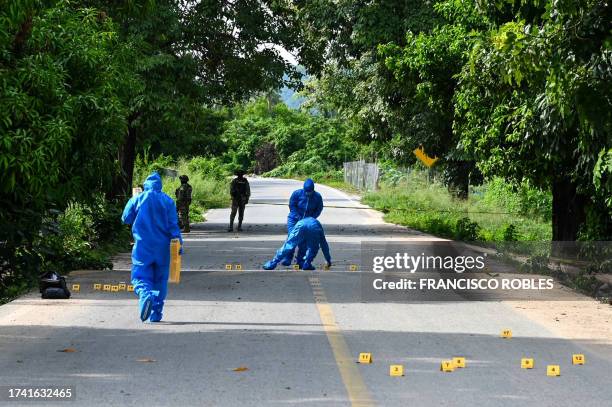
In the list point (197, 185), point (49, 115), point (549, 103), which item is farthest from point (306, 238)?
point (197, 185)

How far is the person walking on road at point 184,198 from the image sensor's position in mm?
28766

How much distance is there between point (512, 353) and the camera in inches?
389

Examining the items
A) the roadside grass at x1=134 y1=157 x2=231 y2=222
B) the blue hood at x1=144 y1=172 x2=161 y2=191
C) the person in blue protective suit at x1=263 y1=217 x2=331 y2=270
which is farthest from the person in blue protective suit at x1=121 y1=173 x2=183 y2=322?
the roadside grass at x1=134 y1=157 x2=231 y2=222

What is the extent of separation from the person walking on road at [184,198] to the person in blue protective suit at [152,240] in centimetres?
1622

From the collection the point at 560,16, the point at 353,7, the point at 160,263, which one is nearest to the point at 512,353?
the point at 560,16

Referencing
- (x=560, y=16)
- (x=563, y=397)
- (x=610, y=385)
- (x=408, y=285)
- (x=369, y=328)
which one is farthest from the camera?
(x=408, y=285)

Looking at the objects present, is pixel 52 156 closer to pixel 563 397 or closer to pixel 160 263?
pixel 160 263

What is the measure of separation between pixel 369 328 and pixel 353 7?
19.5m

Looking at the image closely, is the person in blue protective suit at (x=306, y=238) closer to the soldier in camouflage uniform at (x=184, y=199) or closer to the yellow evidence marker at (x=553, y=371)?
the yellow evidence marker at (x=553, y=371)

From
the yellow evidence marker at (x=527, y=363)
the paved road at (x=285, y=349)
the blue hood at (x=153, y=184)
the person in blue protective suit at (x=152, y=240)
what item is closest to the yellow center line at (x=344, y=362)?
the paved road at (x=285, y=349)

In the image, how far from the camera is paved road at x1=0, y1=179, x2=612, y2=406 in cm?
789

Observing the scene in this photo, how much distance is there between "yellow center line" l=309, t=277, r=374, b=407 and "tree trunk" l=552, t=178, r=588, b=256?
7.61 meters

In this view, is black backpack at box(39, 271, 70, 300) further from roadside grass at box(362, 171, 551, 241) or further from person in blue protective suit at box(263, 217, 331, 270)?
roadside grass at box(362, 171, 551, 241)

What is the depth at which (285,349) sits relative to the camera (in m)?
9.95
